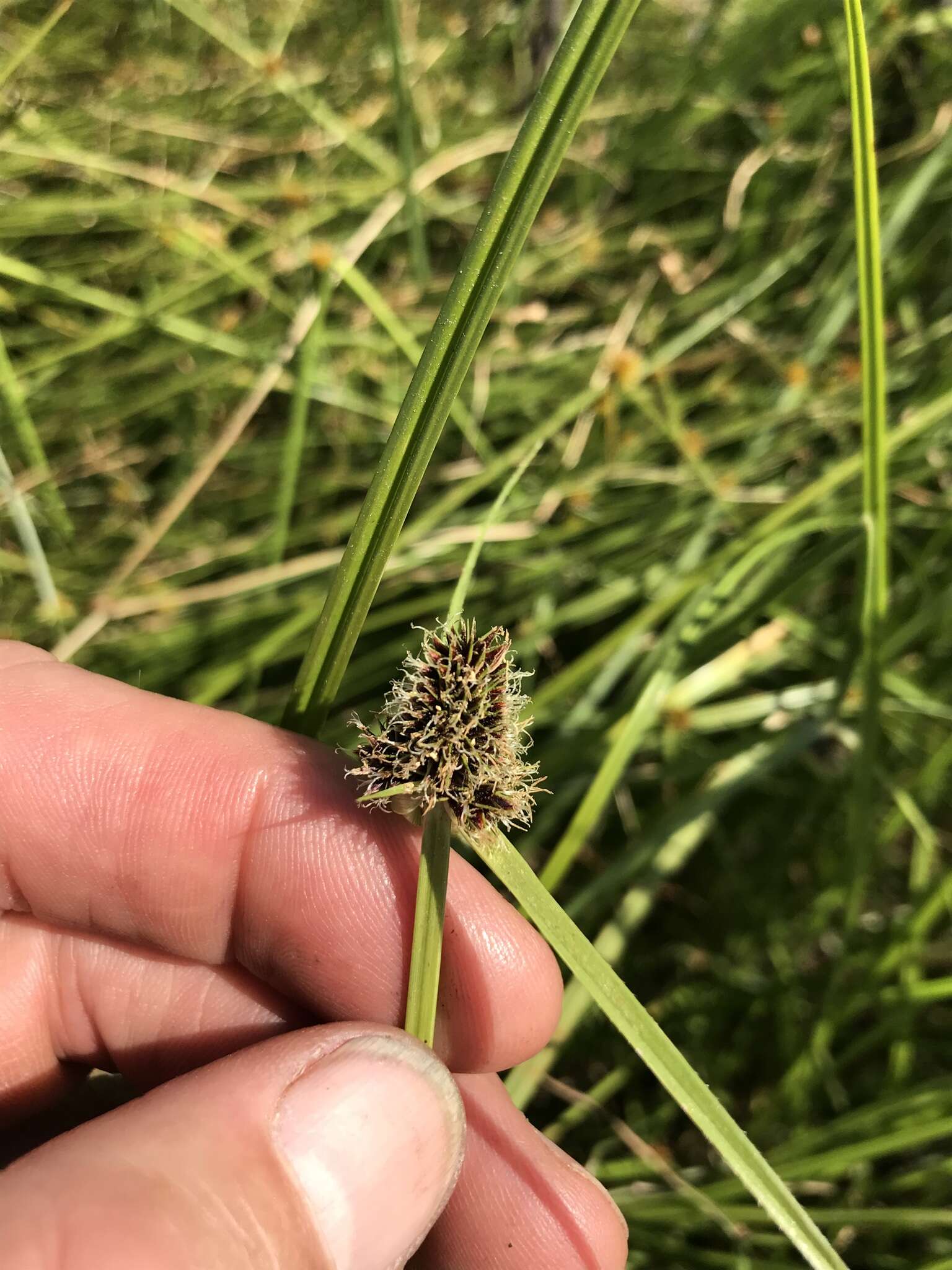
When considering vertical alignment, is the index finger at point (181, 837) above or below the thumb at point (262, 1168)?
above

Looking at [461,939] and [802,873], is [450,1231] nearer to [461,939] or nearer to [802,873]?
[461,939]

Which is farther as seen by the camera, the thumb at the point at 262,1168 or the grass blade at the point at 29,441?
the grass blade at the point at 29,441

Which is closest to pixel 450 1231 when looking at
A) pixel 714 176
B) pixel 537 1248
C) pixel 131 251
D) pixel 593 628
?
pixel 537 1248

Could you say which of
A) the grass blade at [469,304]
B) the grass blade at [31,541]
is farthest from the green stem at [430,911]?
the grass blade at [31,541]

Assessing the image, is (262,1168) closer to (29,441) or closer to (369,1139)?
(369,1139)

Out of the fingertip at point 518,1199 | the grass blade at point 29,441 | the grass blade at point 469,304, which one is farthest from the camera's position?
the grass blade at point 29,441

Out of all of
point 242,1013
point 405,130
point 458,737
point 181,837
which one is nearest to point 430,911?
point 458,737

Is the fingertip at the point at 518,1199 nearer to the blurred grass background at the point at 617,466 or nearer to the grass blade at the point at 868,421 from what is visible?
the blurred grass background at the point at 617,466
